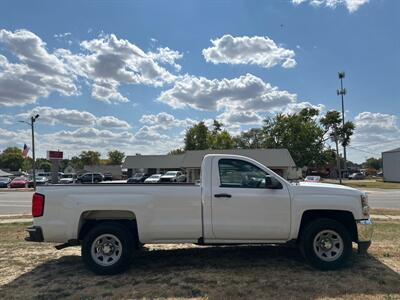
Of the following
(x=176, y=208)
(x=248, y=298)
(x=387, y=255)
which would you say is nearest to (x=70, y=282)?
(x=176, y=208)

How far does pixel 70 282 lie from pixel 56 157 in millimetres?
4514

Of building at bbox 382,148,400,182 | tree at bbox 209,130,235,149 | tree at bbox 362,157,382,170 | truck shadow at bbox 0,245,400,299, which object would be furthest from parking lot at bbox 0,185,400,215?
tree at bbox 362,157,382,170

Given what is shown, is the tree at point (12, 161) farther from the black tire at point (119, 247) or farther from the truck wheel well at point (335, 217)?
the truck wheel well at point (335, 217)

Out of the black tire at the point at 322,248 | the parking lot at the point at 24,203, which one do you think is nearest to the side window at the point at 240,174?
the black tire at the point at 322,248

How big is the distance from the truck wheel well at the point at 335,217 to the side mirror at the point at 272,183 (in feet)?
2.18

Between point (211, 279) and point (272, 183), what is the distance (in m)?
1.79

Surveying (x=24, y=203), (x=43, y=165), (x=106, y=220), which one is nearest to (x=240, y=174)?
(x=106, y=220)

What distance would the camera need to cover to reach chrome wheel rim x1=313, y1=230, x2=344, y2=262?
6.56 meters

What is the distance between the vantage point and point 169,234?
6492mm

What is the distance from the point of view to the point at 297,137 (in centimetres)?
7700

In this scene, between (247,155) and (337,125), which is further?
(337,125)

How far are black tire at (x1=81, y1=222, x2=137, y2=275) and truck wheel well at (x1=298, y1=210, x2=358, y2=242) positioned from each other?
2861 millimetres

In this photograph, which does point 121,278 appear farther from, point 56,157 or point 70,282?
point 56,157

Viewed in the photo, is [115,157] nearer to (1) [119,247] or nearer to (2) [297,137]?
(2) [297,137]
